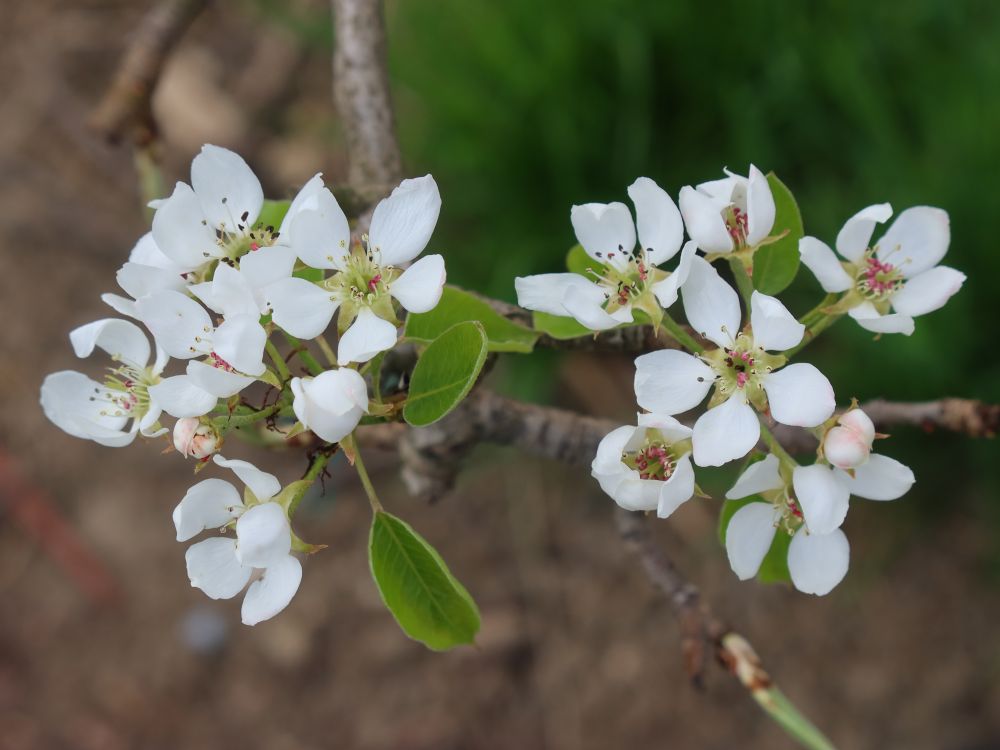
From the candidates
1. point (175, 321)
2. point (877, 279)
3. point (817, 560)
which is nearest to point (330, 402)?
point (175, 321)

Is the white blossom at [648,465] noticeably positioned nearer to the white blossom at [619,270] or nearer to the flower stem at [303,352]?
the white blossom at [619,270]

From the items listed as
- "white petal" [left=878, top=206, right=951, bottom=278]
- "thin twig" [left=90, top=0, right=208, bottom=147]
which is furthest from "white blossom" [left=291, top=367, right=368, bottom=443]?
"thin twig" [left=90, top=0, right=208, bottom=147]

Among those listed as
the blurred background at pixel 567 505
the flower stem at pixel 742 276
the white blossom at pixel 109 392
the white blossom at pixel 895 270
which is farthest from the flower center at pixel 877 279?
the blurred background at pixel 567 505

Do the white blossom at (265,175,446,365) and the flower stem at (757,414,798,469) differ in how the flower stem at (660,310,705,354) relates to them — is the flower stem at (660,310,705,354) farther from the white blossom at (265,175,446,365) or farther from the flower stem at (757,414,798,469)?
the white blossom at (265,175,446,365)

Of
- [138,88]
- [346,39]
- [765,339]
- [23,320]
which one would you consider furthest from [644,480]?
[23,320]

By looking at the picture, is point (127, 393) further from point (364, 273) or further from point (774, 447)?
point (774, 447)

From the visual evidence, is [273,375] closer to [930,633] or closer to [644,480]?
[644,480]
